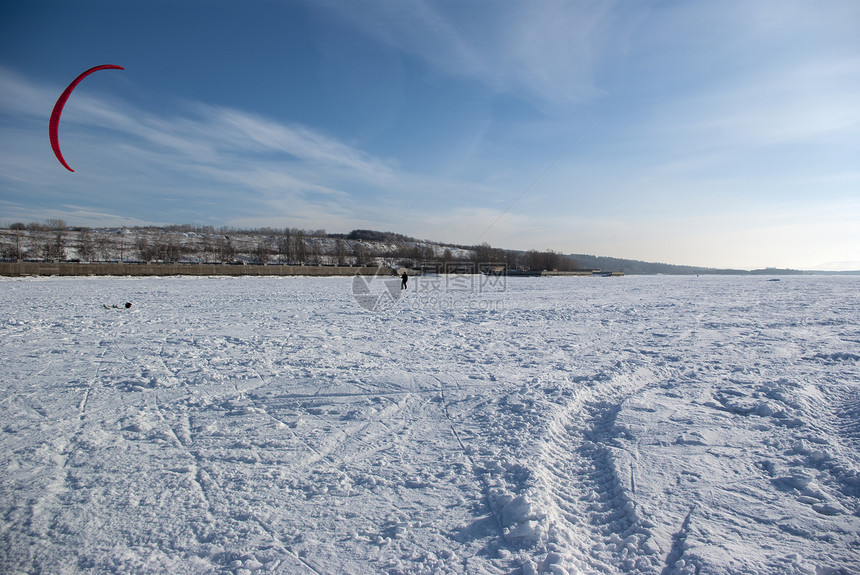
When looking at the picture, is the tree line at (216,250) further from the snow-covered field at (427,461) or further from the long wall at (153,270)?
the snow-covered field at (427,461)

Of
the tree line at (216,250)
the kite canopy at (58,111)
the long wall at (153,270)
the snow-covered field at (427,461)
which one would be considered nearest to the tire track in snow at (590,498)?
the snow-covered field at (427,461)

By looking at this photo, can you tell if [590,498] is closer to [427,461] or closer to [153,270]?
[427,461]

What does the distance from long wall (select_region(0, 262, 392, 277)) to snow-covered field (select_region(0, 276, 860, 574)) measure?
41.6 metres

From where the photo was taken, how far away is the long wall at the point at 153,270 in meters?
40.2

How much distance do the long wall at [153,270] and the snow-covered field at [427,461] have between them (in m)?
41.6

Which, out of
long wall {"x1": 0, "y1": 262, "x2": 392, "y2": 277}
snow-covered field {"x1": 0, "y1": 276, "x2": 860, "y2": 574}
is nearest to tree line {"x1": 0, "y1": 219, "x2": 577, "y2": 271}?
long wall {"x1": 0, "y1": 262, "x2": 392, "y2": 277}

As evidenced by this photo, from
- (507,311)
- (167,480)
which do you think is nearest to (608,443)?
(167,480)

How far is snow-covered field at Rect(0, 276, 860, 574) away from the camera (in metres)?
2.98

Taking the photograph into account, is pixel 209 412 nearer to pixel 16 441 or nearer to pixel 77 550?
pixel 16 441

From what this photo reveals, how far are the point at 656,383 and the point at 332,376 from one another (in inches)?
198

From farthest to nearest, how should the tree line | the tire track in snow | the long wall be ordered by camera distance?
the tree line
the long wall
the tire track in snow

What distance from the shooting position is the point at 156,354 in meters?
8.51

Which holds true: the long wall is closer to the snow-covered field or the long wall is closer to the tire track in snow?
the snow-covered field

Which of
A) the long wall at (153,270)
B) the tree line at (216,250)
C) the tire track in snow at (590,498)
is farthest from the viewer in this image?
the tree line at (216,250)
